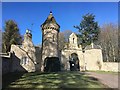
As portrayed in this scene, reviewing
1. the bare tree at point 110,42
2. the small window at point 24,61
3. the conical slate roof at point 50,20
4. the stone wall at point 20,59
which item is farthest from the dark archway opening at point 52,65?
the bare tree at point 110,42

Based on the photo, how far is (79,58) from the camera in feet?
121

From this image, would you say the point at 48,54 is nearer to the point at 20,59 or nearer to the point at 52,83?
the point at 20,59

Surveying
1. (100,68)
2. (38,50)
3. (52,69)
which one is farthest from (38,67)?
(100,68)

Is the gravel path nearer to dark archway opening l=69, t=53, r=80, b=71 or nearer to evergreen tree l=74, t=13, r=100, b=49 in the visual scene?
dark archway opening l=69, t=53, r=80, b=71

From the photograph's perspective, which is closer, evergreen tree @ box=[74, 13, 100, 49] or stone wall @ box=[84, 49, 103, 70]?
stone wall @ box=[84, 49, 103, 70]

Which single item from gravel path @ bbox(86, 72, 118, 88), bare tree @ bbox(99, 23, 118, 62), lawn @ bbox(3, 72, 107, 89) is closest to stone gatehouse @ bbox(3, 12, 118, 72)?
bare tree @ bbox(99, 23, 118, 62)

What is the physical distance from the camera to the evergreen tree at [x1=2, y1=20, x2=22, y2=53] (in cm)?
4056

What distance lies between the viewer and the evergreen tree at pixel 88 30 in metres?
47.3

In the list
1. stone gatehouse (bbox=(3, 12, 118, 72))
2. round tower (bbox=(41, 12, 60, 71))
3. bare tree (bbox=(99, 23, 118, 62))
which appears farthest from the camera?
bare tree (bbox=(99, 23, 118, 62))

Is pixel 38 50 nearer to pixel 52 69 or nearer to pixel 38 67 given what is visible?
pixel 38 67

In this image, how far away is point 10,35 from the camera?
42188mm

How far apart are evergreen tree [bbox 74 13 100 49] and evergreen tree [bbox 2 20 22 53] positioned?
1585 cm

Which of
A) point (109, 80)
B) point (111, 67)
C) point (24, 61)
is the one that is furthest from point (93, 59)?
point (109, 80)

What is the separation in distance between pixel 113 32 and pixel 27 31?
22660 millimetres
